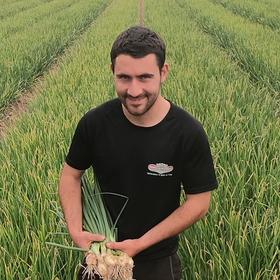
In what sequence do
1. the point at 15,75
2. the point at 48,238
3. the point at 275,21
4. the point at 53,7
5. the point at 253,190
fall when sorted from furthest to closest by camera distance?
the point at 53,7
the point at 275,21
the point at 15,75
the point at 253,190
the point at 48,238

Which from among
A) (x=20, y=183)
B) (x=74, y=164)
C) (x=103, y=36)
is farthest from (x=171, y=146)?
(x=103, y=36)

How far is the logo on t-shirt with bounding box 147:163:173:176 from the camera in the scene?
5.00ft

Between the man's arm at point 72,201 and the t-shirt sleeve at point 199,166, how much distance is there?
39 centimetres

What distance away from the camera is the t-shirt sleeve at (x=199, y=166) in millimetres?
1481

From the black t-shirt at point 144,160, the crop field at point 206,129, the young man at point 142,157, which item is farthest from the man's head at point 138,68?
the crop field at point 206,129

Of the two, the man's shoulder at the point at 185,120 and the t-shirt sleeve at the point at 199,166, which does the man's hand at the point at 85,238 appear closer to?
the t-shirt sleeve at the point at 199,166

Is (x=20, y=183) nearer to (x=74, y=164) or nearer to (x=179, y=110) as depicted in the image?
(x=74, y=164)

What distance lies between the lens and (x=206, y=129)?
3.54 metres

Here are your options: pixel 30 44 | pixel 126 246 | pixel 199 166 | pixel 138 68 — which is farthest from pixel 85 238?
pixel 30 44

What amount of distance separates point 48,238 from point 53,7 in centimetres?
1587

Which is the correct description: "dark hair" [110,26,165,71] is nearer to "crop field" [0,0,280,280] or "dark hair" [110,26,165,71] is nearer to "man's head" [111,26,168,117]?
"man's head" [111,26,168,117]

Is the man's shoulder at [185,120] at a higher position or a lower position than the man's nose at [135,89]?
lower

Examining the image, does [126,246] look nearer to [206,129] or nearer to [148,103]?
[148,103]

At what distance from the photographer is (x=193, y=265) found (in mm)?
1915
